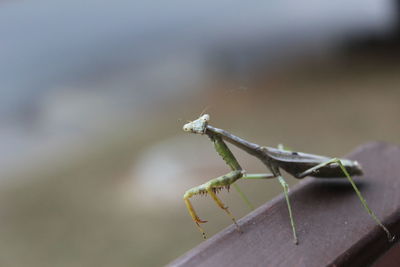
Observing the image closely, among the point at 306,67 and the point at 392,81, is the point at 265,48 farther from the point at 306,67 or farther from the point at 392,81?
the point at 392,81

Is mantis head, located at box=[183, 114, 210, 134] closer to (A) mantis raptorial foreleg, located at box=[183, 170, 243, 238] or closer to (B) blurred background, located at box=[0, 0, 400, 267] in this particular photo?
(B) blurred background, located at box=[0, 0, 400, 267]

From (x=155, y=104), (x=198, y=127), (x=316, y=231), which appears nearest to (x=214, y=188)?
(x=198, y=127)

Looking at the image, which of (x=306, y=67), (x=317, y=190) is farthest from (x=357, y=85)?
(x=317, y=190)

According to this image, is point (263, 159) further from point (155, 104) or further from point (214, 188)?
point (155, 104)

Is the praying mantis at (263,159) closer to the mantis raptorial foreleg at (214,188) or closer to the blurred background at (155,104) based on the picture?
the mantis raptorial foreleg at (214,188)

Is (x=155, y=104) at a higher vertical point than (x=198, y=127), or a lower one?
higher

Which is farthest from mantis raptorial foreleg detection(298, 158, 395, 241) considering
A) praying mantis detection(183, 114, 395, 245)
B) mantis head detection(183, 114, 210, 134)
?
mantis head detection(183, 114, 210, 134)

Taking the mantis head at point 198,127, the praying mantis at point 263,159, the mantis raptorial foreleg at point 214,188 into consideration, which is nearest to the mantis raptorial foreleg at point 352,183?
Result: the praying mantis at point 263,159
